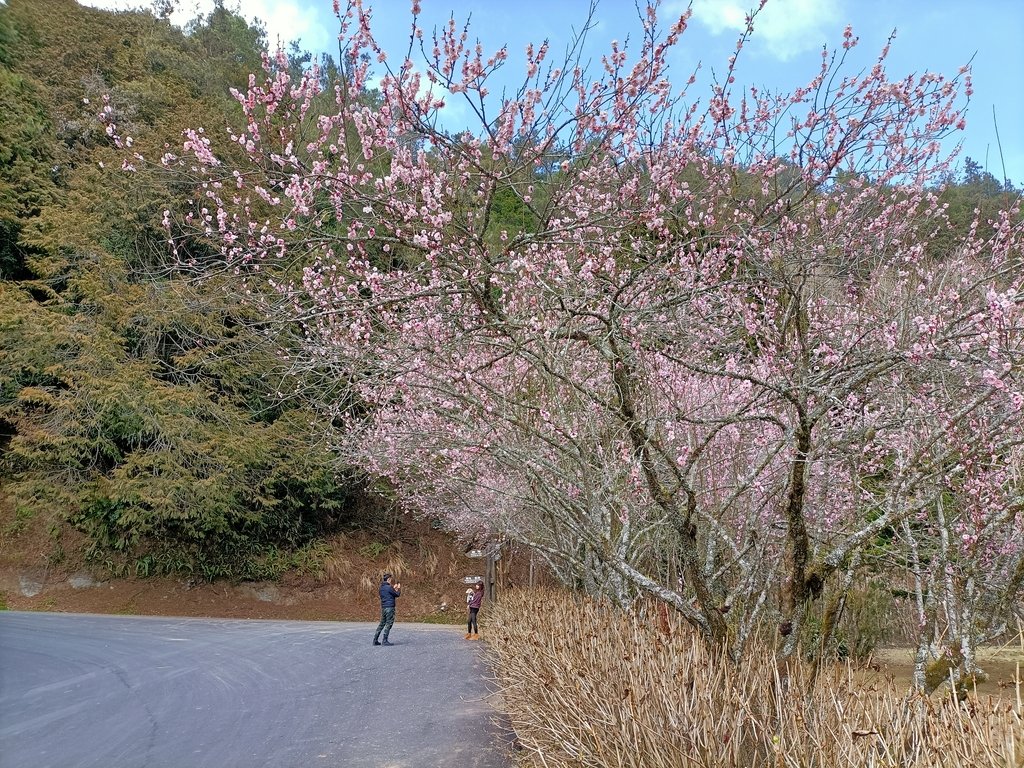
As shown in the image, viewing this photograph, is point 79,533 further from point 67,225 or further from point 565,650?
point 565,650

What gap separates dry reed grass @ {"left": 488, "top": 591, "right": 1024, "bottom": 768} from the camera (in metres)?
2.22

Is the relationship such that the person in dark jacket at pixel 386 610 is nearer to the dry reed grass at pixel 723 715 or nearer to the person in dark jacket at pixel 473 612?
the person in dark jacket at pixel 473 612

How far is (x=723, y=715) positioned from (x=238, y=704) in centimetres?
566

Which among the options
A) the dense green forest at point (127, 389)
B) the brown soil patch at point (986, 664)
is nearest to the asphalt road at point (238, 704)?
the brown soil patch at point (986, 664)

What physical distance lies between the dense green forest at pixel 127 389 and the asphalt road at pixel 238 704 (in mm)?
6770

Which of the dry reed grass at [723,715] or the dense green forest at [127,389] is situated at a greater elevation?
the dense green forest at [127,389]

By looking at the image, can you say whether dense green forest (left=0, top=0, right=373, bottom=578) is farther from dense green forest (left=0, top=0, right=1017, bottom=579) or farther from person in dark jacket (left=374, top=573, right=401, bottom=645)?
person in dark jacket (left=374, top=573, right=401, bottom=645)

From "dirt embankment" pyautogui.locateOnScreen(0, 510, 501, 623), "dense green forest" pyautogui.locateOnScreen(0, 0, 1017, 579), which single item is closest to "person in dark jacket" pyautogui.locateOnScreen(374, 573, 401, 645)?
"dense green forest" pyautogui.locateOnScreen(0, 0, 1017, 579)

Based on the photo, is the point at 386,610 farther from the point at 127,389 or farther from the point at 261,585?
the point at 261,585

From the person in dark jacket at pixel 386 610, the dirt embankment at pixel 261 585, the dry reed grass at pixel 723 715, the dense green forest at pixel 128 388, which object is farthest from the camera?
the dirt embankment at pixel 261 585

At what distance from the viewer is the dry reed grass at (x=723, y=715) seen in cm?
222

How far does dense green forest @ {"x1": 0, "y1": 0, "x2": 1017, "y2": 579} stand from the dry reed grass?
12062 millimetres

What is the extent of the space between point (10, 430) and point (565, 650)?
23374mm

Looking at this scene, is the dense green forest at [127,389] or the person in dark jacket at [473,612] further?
the dense green forest at [127,389]
